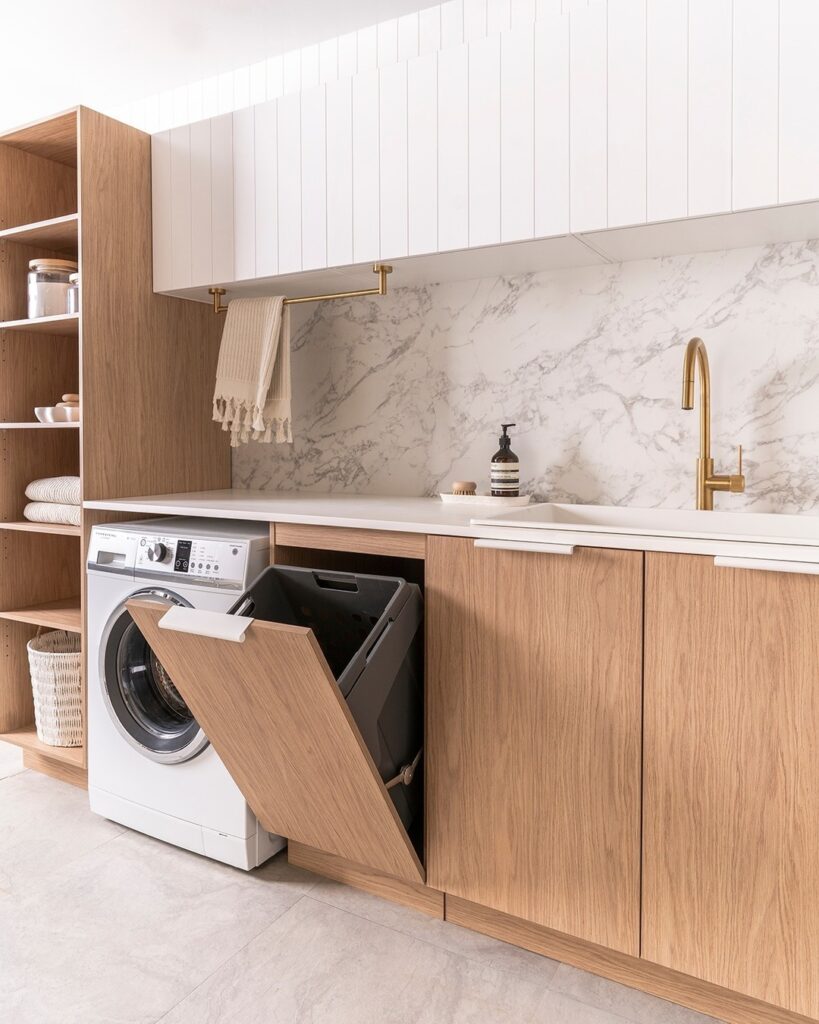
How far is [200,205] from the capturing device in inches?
95.0

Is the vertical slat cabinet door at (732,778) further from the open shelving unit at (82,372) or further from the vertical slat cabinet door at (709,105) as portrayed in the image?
the open shelving unit at (82,372)

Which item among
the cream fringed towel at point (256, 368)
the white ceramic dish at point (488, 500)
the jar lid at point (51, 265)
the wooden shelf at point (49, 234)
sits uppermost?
the wooden shelf at point (49, 234)

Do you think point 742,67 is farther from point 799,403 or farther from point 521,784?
point 521,784

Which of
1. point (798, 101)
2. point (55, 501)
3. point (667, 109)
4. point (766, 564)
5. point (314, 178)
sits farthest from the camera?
point (55, 501)

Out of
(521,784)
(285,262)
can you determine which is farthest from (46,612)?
(521,784)

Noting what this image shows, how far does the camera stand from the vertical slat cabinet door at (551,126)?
1.81 m

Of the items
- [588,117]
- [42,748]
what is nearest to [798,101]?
[588,117]

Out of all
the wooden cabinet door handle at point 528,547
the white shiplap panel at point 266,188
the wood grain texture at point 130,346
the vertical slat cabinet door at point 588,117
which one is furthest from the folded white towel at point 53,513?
the vertical slat cabinet door at point 588,117

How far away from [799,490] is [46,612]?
8.00ft

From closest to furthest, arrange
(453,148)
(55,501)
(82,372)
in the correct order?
(453,148)
(82,372)
(55,501)

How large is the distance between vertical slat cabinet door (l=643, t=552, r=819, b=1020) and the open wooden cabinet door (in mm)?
578

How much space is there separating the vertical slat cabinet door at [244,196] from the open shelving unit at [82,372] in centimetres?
37

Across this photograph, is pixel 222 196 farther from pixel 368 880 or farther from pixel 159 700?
pixel 368 880

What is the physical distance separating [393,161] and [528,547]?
118 cm
